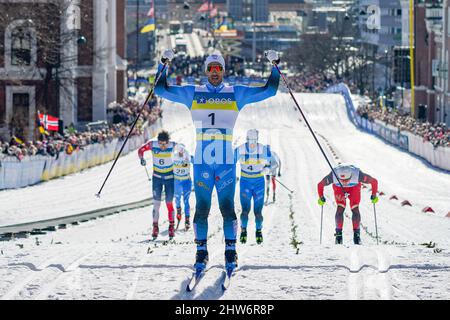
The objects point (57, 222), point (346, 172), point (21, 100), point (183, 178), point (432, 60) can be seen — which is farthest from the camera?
point (432, 60)

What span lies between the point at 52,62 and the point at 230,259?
4124cm

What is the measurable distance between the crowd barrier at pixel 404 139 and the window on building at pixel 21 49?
17886 millimetres

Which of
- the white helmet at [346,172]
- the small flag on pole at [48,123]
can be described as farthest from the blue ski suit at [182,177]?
the small flag on pole at [48,123]

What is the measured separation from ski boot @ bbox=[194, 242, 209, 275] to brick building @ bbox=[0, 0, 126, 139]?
33.7 meters

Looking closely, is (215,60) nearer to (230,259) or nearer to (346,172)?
(230,259)

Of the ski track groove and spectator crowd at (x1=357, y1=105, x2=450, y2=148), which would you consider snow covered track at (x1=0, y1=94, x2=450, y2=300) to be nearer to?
the ski track groove

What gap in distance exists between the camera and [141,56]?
5876 inches

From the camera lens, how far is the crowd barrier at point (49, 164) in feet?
104

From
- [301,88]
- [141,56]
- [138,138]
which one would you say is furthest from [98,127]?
[141,56]

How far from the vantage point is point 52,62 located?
169ft

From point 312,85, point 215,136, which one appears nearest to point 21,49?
point 215,136

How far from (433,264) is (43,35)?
41684mm

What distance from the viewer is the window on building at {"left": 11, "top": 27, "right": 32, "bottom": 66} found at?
51912 millimetres
